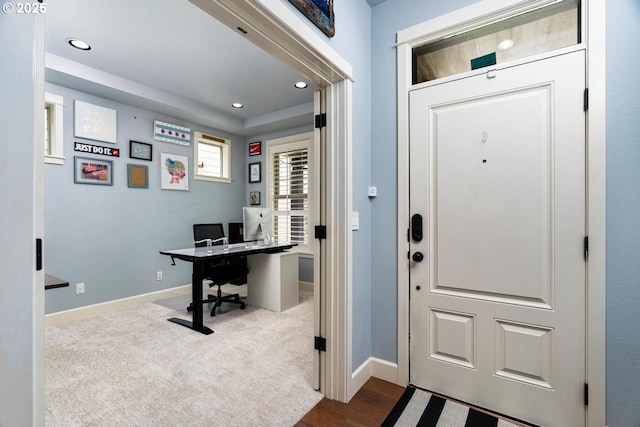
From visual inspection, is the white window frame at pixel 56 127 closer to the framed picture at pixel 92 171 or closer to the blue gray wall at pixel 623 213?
the framed picture at pixel 92 171

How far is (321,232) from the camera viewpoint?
194cm

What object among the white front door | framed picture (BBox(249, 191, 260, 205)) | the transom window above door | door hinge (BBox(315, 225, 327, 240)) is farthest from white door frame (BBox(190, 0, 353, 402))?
framed picture (BBox(249, 191, 260, 205))

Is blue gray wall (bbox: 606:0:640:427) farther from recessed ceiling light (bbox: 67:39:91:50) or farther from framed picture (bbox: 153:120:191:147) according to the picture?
framed picture (bbox: 153:120:191:147)

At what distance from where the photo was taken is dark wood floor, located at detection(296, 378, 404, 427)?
1668mm

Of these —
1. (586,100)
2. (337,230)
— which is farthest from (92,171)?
(586,100)

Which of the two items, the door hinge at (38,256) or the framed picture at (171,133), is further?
the framed picture at (171,133)

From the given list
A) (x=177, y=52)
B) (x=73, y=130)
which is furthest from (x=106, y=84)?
(x=177, y=52)

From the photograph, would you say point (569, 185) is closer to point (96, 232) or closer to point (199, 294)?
point (199, 294)

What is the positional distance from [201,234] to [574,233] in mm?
3725

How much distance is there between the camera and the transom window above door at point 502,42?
1660mm

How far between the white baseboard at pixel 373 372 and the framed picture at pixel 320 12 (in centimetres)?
218

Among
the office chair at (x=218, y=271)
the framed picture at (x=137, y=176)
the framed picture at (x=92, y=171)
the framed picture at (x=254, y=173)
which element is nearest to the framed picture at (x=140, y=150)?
the framed picture at (x=137, y=176)

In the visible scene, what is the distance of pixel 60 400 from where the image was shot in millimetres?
1876

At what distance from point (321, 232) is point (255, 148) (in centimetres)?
380
